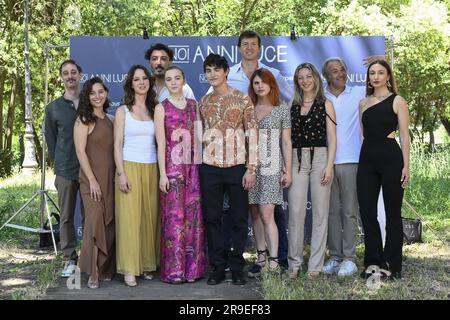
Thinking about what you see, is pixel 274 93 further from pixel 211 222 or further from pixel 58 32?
pixel 58 32

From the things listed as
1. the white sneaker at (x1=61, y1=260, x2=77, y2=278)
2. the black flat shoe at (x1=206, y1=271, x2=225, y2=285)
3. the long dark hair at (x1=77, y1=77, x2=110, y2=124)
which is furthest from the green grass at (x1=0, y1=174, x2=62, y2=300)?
the long dark hair at (x1=77, y1=77, x2=110, y2=124)

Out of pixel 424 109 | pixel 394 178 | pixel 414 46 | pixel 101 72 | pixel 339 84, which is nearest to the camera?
pixel 394 178

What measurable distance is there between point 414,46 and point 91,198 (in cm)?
1507

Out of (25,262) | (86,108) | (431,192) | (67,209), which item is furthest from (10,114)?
(86,108)

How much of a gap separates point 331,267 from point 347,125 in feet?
4.67

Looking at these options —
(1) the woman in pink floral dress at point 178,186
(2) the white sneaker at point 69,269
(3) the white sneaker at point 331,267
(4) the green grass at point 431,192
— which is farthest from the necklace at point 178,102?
(4) the green grass at point 431,192

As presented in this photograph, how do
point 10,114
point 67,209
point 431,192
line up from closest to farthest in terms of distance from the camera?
point 67,209
point 431,192
point 10,114

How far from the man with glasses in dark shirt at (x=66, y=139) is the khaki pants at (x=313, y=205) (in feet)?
7.32

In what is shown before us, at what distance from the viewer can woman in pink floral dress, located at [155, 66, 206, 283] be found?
215 inches

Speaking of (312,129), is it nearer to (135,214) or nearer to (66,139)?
(135,214)

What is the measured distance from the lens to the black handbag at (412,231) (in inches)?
294

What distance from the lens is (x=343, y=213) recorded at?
593 centimetres

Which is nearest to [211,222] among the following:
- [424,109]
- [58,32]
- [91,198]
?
[91,198]

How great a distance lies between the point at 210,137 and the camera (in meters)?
5.47
